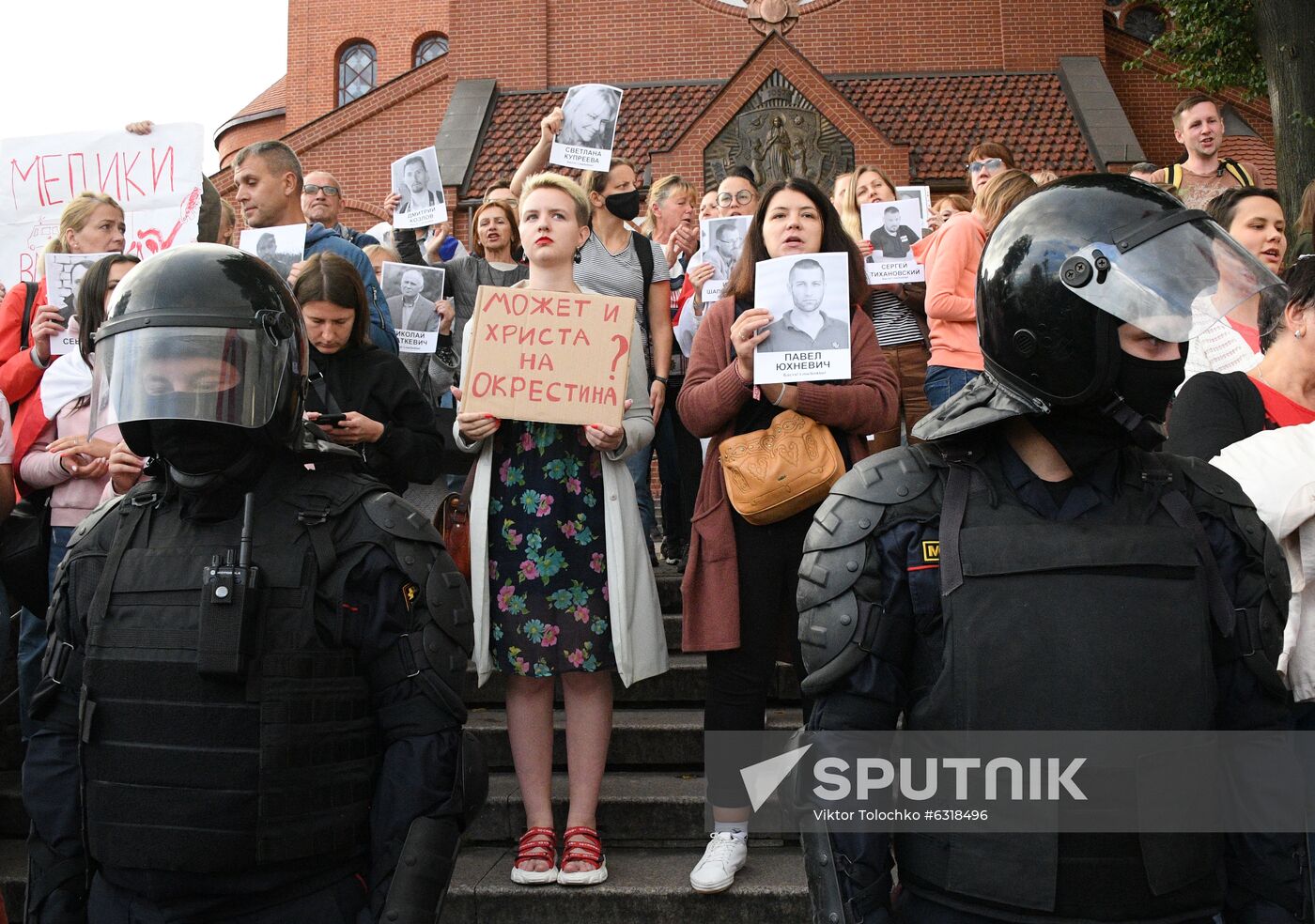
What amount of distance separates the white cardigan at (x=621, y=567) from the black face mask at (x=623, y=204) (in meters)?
1.89

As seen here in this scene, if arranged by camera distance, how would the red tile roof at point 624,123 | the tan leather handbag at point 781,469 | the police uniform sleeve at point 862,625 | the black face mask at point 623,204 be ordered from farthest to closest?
1. the red tile roof at point 624,123
2. the black face mask at point 623,204
3. the tan leather handbag at point 781,469
4. the police uniform sleeve at point 862,625

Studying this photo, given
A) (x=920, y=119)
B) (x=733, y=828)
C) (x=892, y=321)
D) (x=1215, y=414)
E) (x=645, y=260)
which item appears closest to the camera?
(x=1215, y=414)

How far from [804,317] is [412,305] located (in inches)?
115

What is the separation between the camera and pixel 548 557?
13.5ft

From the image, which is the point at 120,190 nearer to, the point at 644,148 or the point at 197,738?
the point at 197,738

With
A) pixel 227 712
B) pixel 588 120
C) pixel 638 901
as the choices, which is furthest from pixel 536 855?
pixel 588 120

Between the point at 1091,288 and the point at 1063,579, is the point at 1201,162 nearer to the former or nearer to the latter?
the point at 1091,288

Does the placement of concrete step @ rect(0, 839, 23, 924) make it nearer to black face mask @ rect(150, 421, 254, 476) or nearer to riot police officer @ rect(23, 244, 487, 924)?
riot police officer @ rect(23, 244, 487, 924)

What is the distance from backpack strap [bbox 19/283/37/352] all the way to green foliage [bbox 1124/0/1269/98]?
1752 cm

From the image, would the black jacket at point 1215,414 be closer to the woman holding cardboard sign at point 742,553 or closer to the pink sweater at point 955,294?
the woman holding cardboard sign at point 742,553

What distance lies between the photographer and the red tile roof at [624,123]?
69.3ft

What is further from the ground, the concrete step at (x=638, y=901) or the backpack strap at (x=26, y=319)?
the backpack strap at (x=26, y=319)

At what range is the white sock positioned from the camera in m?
4.04

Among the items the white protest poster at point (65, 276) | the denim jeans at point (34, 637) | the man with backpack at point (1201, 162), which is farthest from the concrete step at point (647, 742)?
the man with backpack at point (1201, 162)
